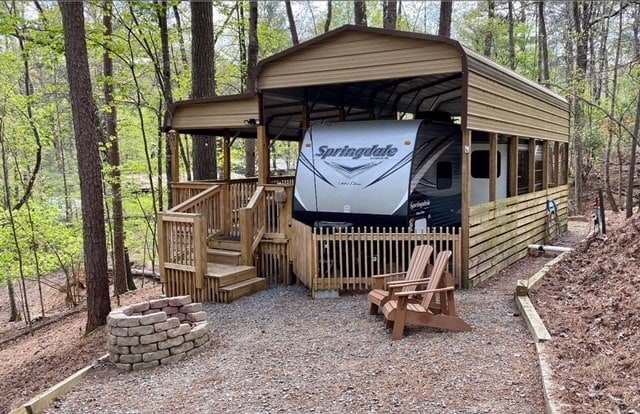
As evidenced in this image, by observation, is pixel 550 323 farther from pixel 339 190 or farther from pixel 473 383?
pixel 339 190

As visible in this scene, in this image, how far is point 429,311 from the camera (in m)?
5.77

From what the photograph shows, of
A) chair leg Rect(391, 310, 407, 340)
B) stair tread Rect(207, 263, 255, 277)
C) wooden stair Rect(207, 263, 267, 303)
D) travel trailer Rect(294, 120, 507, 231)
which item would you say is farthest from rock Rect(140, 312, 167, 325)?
travel trailer Rect(294, 120, 507, 231)

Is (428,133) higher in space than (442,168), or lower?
higher

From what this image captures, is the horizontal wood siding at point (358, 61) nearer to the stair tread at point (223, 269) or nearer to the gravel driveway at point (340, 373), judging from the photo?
the stair tread at point (223, 269)

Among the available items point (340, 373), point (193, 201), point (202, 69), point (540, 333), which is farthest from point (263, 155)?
point (540, 333)

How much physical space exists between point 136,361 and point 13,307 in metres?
12.4

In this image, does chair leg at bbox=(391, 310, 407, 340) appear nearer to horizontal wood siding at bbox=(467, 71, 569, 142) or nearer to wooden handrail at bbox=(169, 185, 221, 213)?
horizontal wood siding at bbox=(467, 71, 569, 142)

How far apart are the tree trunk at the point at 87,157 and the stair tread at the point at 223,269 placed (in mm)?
1744

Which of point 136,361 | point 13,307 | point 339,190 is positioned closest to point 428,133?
point 339,190

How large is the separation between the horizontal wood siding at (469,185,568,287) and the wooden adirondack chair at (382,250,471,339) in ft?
7.33

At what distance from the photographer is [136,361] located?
5.68 metres

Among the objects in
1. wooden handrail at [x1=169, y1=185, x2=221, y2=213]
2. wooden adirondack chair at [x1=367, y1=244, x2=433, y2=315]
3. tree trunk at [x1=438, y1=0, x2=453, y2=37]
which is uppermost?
tree trunk at [x1=438, y1=0, x2=453, y2=37]

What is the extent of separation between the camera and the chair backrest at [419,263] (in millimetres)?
6230

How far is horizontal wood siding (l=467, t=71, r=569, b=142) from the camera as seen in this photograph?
7.72 meters
